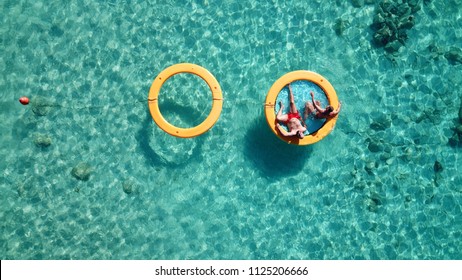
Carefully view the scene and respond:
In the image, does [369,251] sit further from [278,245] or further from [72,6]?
[72,6]

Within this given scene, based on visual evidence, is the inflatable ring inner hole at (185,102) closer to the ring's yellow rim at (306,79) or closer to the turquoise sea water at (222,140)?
the turquoise sea water at (222,140)

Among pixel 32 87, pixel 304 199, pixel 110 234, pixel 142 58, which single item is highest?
pixel 142 58

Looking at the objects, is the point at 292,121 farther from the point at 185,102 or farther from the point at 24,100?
the point at 24,100

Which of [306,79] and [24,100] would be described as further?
[24,100]

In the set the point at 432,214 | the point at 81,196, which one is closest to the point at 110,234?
the point at 81,196

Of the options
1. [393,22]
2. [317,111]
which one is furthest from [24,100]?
[393,22]
